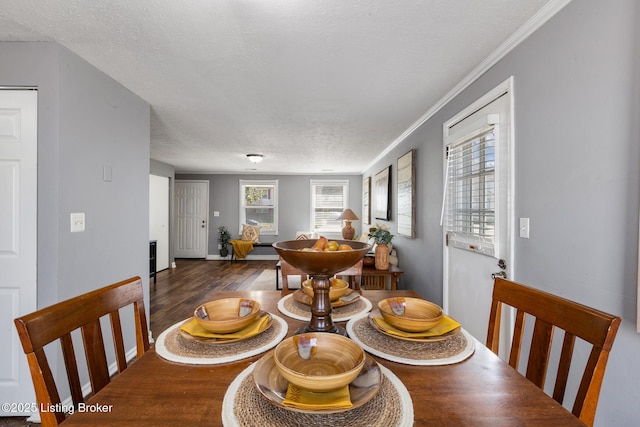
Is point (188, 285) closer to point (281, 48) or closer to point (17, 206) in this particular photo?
point (17, 206)

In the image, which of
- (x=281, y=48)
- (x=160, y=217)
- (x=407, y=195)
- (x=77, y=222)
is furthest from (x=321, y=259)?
(x=160, y=217)

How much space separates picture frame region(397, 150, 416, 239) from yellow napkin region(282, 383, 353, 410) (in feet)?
9.07

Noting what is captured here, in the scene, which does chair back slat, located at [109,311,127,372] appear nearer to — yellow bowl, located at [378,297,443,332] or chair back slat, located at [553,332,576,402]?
yellow bowl, located at [378,297,443,332]

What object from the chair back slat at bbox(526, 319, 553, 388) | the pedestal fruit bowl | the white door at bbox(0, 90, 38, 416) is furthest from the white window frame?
the white door at bbox(0, 90, 38, 416)

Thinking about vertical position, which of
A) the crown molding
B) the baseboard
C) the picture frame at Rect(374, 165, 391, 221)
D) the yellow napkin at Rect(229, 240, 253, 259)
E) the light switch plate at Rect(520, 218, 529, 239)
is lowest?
the baseboard

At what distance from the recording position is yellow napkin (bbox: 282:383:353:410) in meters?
0.52

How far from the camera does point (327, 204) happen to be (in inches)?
286

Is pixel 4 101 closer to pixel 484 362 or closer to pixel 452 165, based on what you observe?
pixel 484 362

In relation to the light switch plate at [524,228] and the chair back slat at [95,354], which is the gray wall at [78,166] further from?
the light switch plate at [524,228]

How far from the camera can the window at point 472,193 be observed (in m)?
1.79

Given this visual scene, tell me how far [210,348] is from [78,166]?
5.79 feet

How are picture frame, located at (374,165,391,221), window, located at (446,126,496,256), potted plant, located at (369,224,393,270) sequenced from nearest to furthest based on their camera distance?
window, located at (446,126,496,256) < potted plant, located at (369,224,393,270) < picture frame, located at (374,165,391,221)

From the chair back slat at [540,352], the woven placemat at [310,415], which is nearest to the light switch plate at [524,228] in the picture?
the chair back slat at [540,352]

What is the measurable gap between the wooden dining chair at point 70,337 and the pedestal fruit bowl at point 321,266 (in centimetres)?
60
